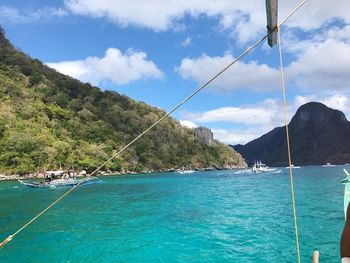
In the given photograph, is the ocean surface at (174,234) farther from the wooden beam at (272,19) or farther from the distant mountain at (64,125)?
the distant mountain at (64,125)

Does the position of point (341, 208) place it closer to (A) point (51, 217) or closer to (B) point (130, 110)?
(A) point (51, 217)

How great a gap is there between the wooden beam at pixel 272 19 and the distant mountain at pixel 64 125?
11323 cm

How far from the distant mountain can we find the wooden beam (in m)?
113

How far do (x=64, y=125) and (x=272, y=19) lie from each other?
15055 cm

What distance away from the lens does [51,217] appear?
108 feet

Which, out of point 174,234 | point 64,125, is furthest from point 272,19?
point 64,125

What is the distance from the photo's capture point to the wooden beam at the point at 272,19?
235 inches

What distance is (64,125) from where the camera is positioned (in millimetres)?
149250

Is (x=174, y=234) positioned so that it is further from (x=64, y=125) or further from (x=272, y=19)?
(x=64, y=125)

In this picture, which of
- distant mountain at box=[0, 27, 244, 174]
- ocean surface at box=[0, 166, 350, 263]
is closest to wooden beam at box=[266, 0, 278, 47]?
ocean surface at box=[0, 166, 350, 263]

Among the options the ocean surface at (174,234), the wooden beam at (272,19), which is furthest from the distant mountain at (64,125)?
the wooden beam at (272,19)

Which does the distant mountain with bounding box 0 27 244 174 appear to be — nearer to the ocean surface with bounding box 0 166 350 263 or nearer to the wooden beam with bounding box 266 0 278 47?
the ocean surface with bounding box 0 166 350 263

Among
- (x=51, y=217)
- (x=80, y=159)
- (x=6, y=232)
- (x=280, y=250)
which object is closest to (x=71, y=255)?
(x=6, y=232)

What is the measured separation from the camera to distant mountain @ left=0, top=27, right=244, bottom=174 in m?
117
